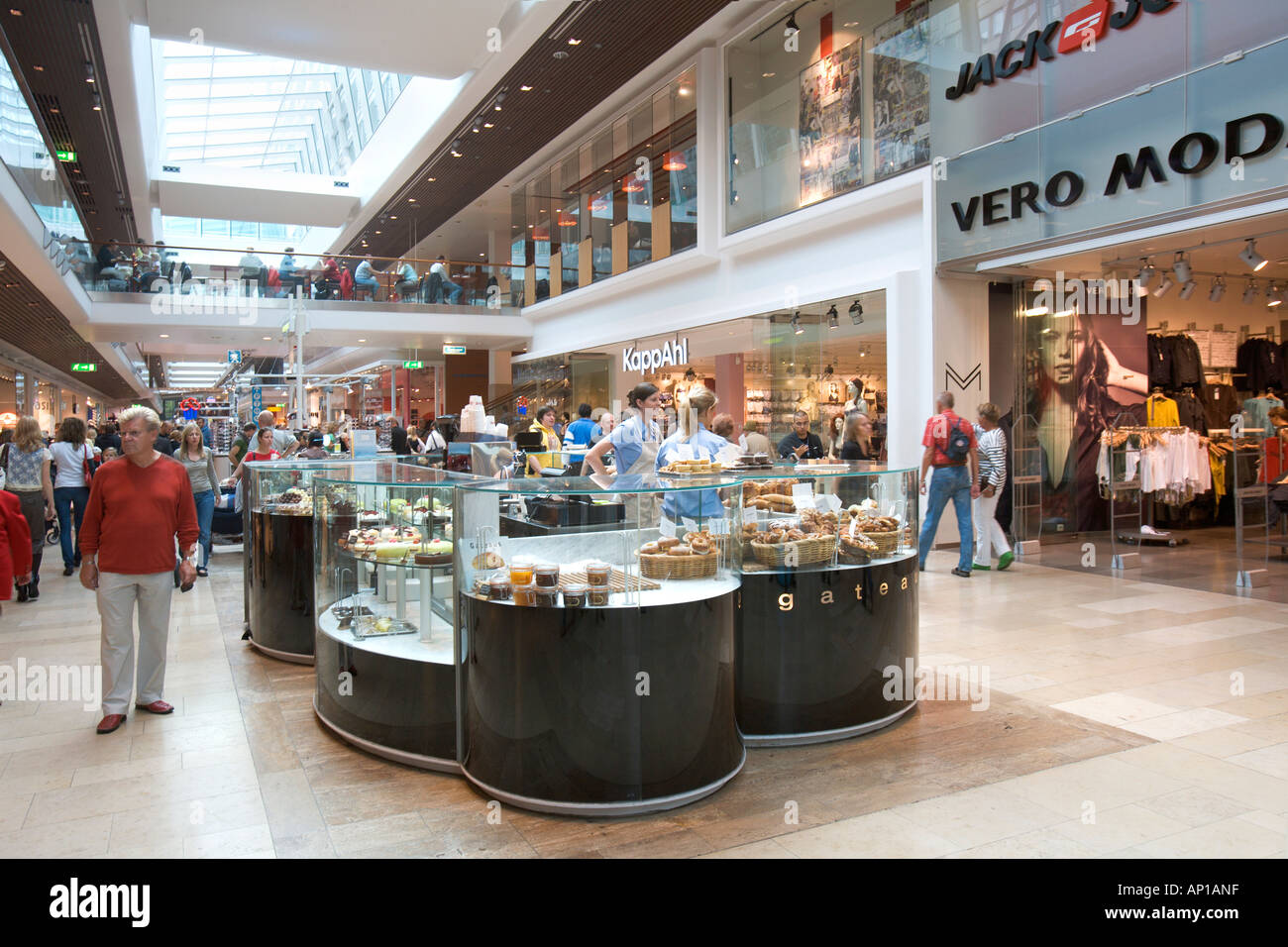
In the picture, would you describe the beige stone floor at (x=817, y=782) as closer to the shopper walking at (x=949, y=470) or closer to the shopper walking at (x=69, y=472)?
the shopper walking at (x=949, y=470)

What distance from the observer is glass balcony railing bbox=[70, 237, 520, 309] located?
1734cm

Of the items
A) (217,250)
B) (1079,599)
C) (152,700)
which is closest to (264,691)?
Result: (152,700)

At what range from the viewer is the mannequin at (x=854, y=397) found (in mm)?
11133

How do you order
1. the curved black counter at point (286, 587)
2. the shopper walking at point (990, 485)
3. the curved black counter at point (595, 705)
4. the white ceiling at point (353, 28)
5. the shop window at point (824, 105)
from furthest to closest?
the white ceiling at point (353, 28)
the shop window at point (824, 105)
the shopper walking at point (990, 485)
the curved black counter at point (286, 587)
the curved black counter at point (595, 705)

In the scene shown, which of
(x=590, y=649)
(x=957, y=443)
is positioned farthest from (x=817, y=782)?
(x=957, y=443)

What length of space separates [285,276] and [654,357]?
879 centimetres

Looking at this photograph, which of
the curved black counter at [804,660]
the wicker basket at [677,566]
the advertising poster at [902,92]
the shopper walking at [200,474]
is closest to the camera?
the wicker basket at [677,566]

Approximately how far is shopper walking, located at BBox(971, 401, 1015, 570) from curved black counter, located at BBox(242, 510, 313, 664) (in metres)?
6.53

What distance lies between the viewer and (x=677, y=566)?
3738 millimetres

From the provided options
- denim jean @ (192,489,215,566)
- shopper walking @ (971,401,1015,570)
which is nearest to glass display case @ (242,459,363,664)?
denim jean @ (192,489,215,566)

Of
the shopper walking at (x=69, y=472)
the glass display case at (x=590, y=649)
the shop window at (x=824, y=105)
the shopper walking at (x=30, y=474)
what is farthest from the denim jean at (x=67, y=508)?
the shop window at (x=824, y=105)

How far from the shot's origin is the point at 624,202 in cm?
1623

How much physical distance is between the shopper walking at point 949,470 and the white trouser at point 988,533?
0.52m

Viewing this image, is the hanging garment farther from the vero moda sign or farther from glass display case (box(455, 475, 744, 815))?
glass display case (box(455, 475, 744, 815))
